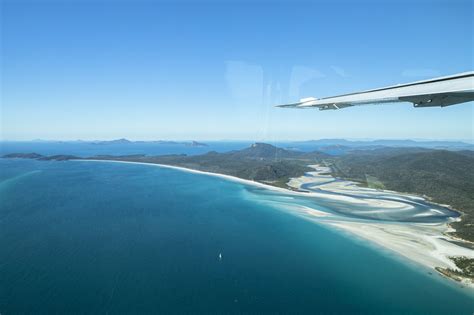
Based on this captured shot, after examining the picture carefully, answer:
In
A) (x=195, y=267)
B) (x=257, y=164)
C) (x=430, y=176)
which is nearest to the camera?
(x=195, y=267)

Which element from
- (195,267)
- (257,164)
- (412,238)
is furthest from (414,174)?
(195,267)

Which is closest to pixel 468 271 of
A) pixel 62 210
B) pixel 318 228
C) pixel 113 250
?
pixel 318 228

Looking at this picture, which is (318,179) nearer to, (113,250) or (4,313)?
(113,250)

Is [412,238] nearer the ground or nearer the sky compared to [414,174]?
nearer the ground

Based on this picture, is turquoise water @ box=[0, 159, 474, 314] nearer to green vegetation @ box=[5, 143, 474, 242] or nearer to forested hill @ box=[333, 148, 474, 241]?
green vegetation @ box=[5, 143, 474, 242]

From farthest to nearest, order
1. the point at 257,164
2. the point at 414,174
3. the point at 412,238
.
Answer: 1. the point at 257,164
2. the point at 414,174
3. the point at 412,238

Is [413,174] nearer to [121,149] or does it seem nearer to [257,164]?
[257,164]
